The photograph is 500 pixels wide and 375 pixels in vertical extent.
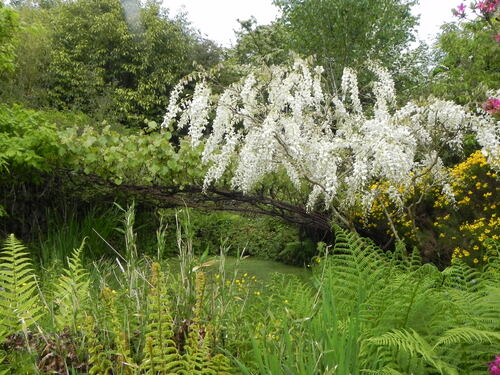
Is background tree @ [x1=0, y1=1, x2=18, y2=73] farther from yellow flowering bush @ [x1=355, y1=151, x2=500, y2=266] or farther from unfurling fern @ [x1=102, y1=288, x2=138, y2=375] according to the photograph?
unfurling fern @ [x1=102, y1=288, x2=138, y2=375]

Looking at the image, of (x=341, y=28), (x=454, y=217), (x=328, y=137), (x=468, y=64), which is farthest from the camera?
(x=341, y=28)

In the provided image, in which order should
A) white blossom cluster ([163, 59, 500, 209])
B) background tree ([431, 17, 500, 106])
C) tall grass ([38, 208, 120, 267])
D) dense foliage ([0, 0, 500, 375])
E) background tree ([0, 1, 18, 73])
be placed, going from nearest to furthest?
dense foliage ([0, 0, 500, 375]) → white blossom cluster ([163, 59, 500, 209]) → background tree ([0, 1, 18, 73]) → tall grass ([38, 208, 120, 267]) → background tree ([431, 17, 500, 106])

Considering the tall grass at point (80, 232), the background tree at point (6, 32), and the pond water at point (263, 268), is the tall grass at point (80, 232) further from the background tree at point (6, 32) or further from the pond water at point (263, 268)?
the background tree at point (6, 32)

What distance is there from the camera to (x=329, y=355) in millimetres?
1480

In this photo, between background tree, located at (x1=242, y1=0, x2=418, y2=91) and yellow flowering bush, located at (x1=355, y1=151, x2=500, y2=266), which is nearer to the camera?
yellow flowering bush, located at (x1=355, y1=151, x2=500, y2=266)

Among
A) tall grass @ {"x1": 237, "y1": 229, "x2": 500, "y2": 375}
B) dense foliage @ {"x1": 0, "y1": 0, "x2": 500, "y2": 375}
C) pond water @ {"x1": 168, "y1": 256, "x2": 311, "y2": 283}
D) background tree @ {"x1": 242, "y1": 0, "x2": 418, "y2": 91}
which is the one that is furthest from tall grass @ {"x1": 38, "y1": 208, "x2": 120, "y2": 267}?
background tree @ {"x1": 242, "y1": 0, "x2": 418, "y2": 91}

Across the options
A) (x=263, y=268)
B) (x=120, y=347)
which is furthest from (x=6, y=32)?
(x=120, y=347)

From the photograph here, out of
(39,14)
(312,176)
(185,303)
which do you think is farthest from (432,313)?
(39,14)

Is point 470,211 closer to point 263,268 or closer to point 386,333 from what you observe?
point 263,268

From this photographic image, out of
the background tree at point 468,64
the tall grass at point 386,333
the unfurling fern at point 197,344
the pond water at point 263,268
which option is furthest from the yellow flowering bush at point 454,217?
the background tree at point 468,64

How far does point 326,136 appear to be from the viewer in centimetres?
523

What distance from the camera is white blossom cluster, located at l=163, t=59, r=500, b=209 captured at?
4.57 meters

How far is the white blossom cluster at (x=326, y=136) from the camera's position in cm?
457

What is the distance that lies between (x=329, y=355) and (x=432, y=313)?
2.27 ft
